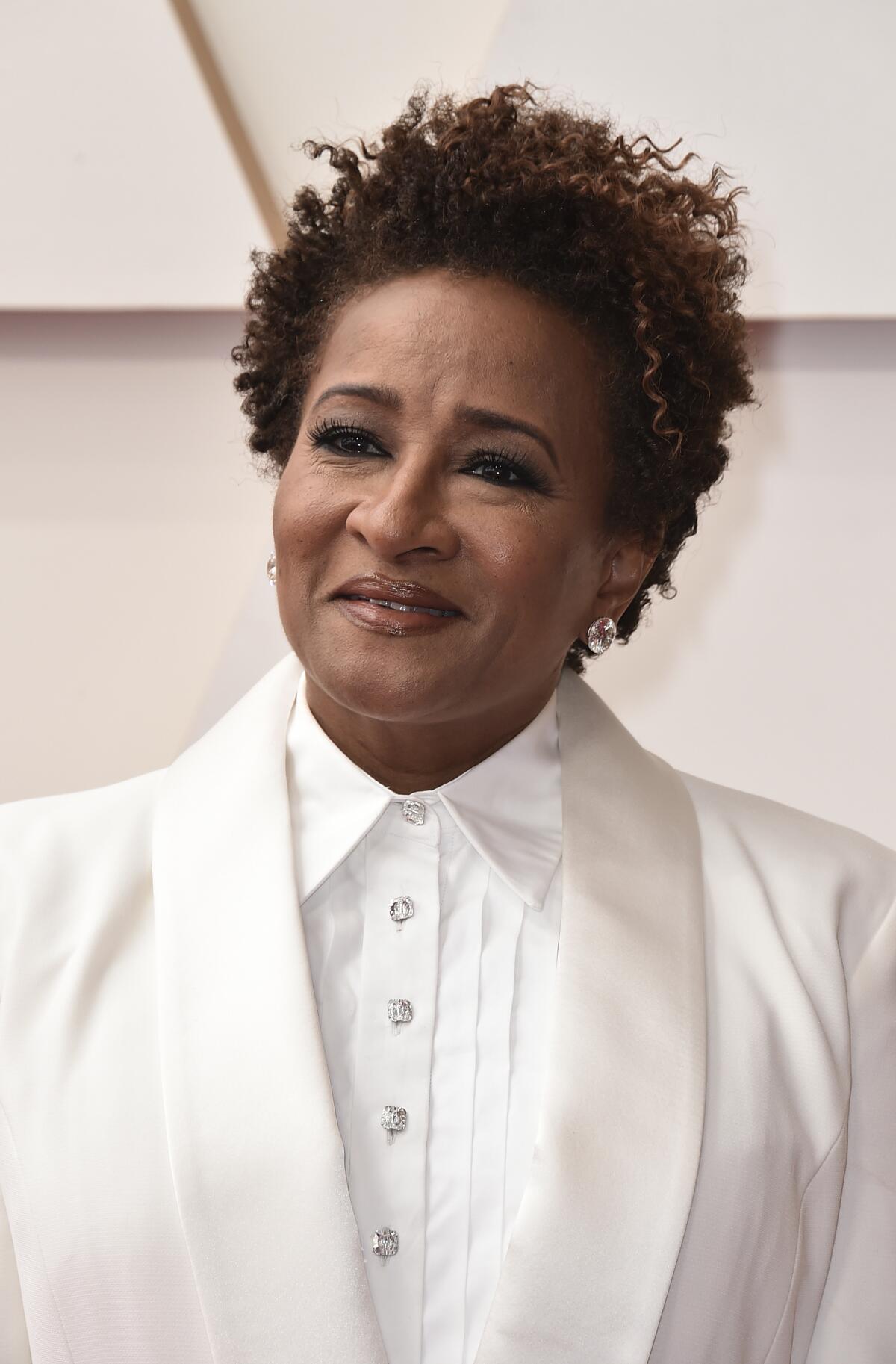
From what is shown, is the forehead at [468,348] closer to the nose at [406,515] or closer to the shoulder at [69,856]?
the nose at [406,515]

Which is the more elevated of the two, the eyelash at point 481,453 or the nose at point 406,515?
the eyelash at point 481,453

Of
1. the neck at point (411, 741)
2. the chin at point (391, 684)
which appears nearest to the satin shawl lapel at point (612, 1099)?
the neck at point (411, 741)

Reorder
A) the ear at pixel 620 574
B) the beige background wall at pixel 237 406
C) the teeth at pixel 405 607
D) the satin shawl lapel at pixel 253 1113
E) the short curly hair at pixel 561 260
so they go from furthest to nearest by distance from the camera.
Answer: the beige background wall at pixel 237 406 < the ear at pixel 620 574 < the short curly hair at pixel 561 260 < the teeth at pixel 405 607 < the satin shawl lapel at pixel 253 1113

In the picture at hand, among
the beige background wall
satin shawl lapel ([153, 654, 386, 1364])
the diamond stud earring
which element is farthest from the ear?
the beige background wall

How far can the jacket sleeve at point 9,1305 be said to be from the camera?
45.6 inches

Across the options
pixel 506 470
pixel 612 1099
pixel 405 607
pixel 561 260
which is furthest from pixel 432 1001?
pixel 561 260

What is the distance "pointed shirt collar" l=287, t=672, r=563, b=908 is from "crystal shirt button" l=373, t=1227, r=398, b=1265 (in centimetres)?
28

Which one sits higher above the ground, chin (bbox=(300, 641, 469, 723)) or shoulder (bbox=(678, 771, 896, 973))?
chin (bbox=(300, 641, 469, 723))

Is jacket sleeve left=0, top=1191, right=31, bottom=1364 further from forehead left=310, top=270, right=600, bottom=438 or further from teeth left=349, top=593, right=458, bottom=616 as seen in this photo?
forehead left=310, top=270, right=600, bottom=438

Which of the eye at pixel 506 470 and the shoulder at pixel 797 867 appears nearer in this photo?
the eye at pixel 506 470

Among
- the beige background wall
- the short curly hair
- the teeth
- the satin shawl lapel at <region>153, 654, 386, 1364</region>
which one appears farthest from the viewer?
the beige background wall

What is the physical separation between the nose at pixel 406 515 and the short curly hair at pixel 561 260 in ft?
0.71

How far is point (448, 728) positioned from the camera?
1306 mm

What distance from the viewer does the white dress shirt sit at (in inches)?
44.8
